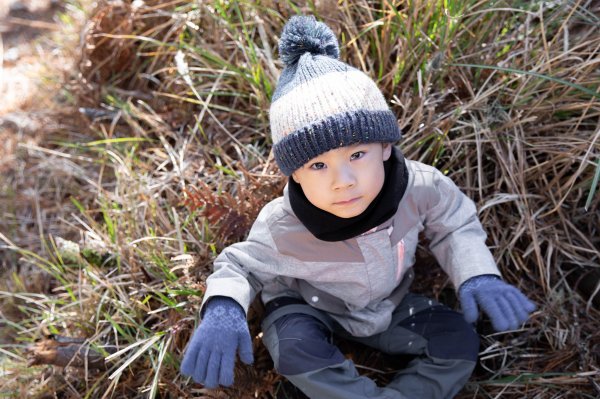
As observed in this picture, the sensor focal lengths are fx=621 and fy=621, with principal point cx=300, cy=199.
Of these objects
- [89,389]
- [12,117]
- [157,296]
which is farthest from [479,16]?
[12,117]

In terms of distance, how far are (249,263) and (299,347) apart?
328 mm

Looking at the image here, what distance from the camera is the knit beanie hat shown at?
1813 mm

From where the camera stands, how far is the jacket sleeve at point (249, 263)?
2.04 m

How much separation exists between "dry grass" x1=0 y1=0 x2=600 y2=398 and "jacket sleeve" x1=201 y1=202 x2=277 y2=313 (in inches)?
8.4

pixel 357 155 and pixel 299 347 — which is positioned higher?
pixel 357 155

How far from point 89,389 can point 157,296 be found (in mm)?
420

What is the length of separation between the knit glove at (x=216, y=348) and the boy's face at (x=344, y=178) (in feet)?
1.51

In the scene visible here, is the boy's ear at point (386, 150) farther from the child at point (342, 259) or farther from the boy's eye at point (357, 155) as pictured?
the boy's eye at point (357, 155)

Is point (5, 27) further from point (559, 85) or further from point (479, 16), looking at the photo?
point (559, 85)

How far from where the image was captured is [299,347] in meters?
2.07

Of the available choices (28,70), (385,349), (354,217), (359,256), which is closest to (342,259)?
(359,256)

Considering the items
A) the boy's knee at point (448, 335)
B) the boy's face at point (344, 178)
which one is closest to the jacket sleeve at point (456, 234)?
the boy's knee at point (448, 335)

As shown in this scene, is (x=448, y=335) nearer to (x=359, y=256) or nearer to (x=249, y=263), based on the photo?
(x=359, y=256)

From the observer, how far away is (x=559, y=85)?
7.92 ft
